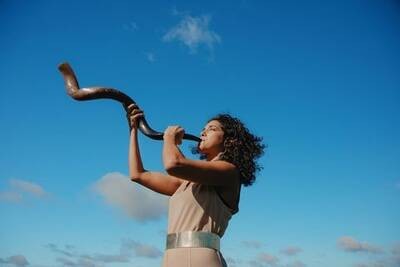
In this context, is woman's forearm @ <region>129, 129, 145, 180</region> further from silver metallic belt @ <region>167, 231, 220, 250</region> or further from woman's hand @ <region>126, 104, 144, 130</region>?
silver metallic belt @ <region>167, 231, 220, 250</region>

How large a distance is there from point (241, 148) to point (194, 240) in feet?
3.24

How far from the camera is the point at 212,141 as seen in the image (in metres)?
3.77

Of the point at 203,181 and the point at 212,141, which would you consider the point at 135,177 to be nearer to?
the point at 212,141

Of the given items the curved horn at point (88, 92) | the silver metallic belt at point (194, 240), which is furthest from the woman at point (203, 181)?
the curved horn at point (88, 92)

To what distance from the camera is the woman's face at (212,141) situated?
376cm

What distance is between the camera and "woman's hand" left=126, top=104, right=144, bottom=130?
3.98 metres

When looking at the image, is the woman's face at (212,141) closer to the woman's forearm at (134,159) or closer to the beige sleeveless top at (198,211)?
the beige sleeveless top at (198,211)

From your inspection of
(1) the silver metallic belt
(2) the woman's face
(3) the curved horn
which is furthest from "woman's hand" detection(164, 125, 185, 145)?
(1) the silver metallic belt

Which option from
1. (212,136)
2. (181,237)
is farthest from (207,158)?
(181,237)

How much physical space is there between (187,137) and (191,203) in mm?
598

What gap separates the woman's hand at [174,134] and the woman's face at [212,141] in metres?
0.33

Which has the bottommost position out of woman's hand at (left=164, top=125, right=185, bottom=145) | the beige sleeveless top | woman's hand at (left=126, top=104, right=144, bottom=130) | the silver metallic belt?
the silver metallic belt

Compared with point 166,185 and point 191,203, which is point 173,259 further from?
point 166,185

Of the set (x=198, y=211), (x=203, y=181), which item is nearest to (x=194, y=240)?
(x=198, y=211)
